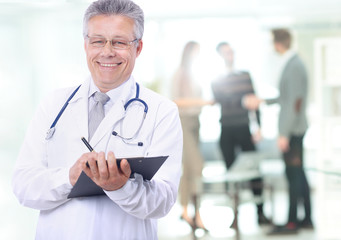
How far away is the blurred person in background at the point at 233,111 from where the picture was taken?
3969 mm

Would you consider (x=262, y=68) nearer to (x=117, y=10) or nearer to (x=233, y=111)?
(x=233, y=111)

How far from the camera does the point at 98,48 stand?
1.50 m

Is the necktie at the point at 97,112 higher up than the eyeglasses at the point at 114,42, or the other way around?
the eyeglasses at the point at 114,42

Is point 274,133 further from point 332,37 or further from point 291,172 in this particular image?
point 332,37

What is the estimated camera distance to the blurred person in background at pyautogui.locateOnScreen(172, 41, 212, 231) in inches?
153

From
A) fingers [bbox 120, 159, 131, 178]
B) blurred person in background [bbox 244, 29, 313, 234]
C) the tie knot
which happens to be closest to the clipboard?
fingers [bbox 120, 159, 131, 178]

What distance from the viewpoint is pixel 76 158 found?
1.54m

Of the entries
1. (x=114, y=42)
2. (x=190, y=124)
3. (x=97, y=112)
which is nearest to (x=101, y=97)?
(x=97, y=112)

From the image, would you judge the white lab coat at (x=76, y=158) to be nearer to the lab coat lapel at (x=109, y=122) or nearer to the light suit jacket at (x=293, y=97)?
the lab coat lapel at (x=109, y=122)

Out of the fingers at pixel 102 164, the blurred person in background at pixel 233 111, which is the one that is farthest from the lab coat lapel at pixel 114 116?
the blurred person in background at pixel 233 111

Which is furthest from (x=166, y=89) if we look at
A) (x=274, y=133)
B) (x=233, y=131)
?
(x=274, y=133)

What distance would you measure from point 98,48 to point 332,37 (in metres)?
2.94

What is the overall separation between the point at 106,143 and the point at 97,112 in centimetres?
11

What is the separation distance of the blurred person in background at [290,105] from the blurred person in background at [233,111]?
7 centimetres
